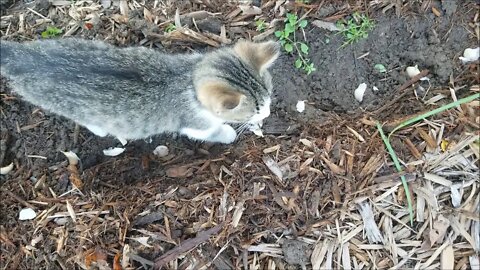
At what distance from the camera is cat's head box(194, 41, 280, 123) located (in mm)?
2828

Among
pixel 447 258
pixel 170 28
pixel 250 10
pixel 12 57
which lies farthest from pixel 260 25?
pixel 447 258

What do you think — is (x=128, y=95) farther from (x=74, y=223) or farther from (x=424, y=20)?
(x=424, y=20)

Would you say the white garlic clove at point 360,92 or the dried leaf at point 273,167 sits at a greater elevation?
the white garlic clove at point 360,92

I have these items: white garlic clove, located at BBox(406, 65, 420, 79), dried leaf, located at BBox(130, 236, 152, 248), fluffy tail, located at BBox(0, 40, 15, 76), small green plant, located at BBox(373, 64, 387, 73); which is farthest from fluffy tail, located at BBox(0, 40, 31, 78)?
white garlic clove, located at BBox(406, 65, 420, 79)

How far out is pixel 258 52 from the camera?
291cm

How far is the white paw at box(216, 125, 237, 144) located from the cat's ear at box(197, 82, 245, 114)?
1.40 ft

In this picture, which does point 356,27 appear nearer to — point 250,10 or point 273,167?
point 250,10

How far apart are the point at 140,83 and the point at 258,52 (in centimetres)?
67

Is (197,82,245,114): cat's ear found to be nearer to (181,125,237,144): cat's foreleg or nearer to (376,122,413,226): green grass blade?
(181,125,237,144): cat's foreleg

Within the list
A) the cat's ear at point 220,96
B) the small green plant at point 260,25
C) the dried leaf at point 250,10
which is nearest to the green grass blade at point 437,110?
the cat's ear at point 220,96

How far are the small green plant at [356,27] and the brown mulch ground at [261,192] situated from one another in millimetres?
73

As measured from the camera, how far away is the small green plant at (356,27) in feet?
11.0

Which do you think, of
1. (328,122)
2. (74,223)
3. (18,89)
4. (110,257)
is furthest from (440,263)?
(18,89)

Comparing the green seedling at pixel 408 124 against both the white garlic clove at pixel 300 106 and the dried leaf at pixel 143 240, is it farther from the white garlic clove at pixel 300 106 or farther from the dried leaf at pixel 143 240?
the dried leaf at pixel 143 240
